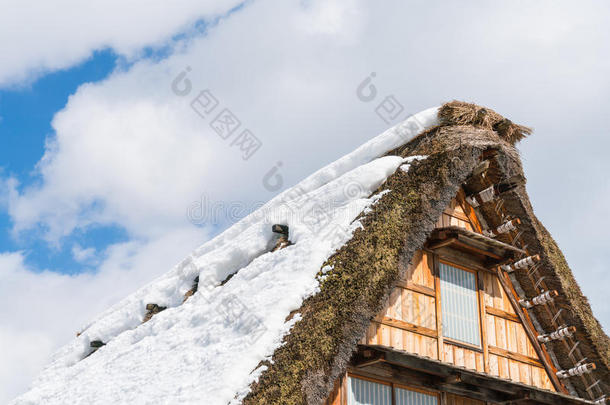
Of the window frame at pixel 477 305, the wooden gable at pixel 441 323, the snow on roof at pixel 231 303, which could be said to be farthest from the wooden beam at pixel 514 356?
the snow on roof at pixel 231 303

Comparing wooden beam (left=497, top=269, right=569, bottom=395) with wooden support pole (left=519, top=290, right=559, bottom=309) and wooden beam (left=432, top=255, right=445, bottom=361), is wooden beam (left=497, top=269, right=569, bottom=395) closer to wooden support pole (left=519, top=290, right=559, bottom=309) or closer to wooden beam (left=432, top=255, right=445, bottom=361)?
wooden support pole (left=519, top=290, right=559, bottom=309)

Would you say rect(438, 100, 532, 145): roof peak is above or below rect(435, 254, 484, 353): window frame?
above

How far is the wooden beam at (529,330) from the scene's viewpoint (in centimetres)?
981

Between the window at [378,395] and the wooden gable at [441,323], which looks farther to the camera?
the wooden gable at [441,323]

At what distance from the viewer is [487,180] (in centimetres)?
965

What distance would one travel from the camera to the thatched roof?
22.9 ft

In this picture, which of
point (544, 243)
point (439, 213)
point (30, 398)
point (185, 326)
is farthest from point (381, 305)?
point (30, 398)

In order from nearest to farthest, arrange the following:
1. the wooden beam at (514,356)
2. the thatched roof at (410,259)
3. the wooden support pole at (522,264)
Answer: the thatched roof at (410,259) → the wooden beam at (514,356) → the wooden support pole at (522,264)

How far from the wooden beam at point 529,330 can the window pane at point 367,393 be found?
8.48ft

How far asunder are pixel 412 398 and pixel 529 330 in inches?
93.6

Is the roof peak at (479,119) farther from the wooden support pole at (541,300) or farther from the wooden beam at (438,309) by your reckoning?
the wooden support pole at (541,300)

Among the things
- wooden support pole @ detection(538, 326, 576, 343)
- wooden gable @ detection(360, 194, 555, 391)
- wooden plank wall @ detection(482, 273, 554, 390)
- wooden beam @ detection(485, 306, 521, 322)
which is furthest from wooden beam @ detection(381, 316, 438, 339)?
wooden support pole @ detection(538, 326, 576, 343)

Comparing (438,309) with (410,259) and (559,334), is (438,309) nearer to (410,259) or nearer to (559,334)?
(410,259)

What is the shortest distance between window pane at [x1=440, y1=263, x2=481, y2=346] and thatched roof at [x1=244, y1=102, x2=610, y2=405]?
1.02 m
